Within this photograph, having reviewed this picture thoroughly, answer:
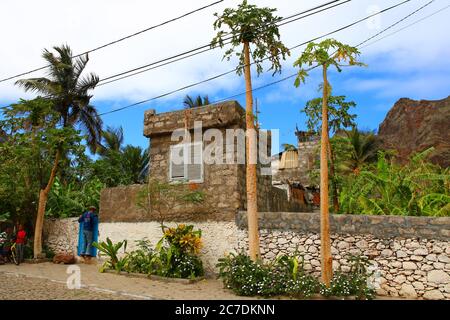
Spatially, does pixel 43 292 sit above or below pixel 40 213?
below

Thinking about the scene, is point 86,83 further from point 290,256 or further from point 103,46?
point 290,256

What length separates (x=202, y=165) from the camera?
434 inches

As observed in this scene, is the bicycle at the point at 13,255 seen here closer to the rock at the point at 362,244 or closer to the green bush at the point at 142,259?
the green bush at the point at 142,259

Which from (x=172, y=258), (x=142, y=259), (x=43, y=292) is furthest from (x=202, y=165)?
(x=43, y=292)

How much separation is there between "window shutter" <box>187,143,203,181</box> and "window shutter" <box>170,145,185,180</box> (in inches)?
9.7

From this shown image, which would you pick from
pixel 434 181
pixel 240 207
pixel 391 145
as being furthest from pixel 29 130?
pixel 391 145

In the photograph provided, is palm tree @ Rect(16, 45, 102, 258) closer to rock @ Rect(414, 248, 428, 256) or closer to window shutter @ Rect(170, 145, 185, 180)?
window shutter @ Rect(170, 145, 185, 180)

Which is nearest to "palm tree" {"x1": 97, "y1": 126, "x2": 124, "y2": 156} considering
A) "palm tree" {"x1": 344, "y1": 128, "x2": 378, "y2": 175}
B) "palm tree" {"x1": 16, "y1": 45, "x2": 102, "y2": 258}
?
"palm tree" {"x1": 16, "y1": 45, "x2": 102, "y2": 258}

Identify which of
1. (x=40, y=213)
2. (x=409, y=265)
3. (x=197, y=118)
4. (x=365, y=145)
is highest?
(x=365, y=145)

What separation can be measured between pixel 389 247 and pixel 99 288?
6.18m

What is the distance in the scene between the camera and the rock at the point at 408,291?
7.87 m

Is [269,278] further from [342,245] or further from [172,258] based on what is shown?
[172,258]
